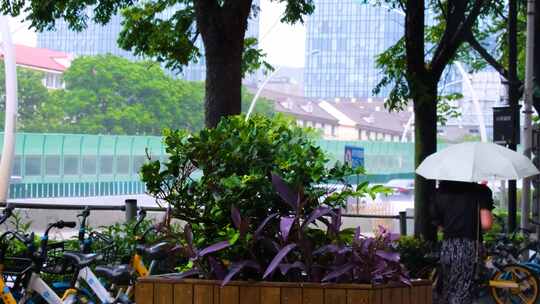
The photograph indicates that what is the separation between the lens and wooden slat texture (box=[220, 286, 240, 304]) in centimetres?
534

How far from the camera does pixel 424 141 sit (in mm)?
15766

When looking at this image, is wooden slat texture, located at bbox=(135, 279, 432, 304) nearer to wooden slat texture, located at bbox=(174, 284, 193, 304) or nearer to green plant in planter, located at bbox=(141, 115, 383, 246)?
wooden slat texture, located at bbox=(174, 284, 193, 304)

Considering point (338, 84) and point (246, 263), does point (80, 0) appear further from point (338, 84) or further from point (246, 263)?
point (338, 84)

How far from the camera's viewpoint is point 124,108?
269 feet

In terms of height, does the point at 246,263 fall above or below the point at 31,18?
below

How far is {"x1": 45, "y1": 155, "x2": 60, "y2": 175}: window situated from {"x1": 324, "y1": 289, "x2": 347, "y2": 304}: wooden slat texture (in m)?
35.6

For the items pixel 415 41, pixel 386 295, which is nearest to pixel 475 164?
pixel 415 41

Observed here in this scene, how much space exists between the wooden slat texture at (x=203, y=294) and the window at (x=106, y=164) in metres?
37.7

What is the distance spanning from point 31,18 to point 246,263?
1108cm

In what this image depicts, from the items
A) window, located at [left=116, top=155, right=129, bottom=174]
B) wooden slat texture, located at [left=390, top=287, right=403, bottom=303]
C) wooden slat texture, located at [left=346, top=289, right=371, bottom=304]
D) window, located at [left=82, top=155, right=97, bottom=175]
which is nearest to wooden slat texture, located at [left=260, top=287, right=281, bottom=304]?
wooden slat texture, located at [left=346, top=289, right=371, bottom=304]

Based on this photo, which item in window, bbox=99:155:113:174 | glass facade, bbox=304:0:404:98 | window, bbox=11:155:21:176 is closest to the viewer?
window, bbox=11:155:21:176

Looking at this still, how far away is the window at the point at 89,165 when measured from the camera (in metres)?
42.2

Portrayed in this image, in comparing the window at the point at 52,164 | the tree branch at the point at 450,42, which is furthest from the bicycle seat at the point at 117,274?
the window at the point at 52,164

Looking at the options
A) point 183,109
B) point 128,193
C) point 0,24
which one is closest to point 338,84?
point 183,109
